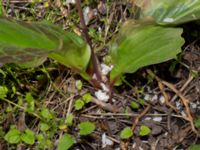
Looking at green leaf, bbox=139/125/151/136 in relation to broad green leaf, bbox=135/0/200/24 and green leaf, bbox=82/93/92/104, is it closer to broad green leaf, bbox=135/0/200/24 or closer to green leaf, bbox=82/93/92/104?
green leaf, bbox=82/93/92/104

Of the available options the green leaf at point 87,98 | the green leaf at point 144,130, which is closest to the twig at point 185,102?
the green leaf at point 144,130

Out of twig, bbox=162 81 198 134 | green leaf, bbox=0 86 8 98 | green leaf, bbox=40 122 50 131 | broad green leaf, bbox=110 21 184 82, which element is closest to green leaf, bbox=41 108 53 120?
green leaf, bbox=40 122 50 131

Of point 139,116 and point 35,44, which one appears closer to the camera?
point 35,44

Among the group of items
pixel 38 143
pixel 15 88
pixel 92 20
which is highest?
pixel 92 20

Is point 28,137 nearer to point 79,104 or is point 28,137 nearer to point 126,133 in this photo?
point 79,104

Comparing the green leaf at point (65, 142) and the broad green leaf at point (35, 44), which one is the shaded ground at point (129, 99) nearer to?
the green leaf at point (65, 142)

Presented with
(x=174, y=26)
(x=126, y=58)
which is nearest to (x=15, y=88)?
(x=126, y=58)

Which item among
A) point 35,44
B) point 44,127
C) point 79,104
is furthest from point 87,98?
point 35,44

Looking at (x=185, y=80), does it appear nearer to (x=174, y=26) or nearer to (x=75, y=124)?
(x=174, y=26)

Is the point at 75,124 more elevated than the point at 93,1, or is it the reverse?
the point at 93,1
